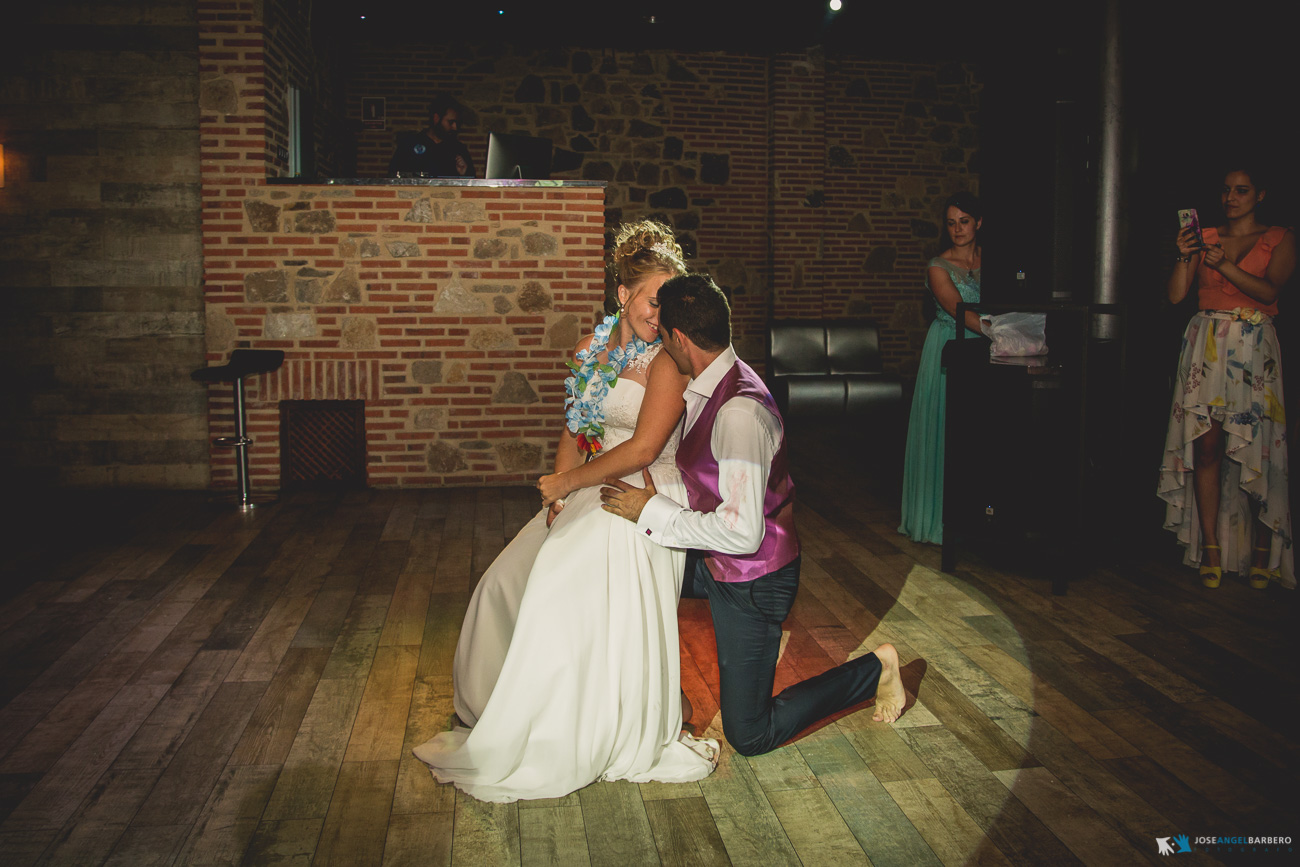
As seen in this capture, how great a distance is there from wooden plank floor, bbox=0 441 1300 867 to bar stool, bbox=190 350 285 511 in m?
0.91

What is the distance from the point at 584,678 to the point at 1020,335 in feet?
8.39

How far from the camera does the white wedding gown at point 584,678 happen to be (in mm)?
2396

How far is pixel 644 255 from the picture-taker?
2.86 metres

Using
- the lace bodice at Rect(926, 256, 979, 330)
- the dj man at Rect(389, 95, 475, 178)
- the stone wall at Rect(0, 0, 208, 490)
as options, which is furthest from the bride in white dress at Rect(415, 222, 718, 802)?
the dj man at Rect(389, 95, 475, 178)

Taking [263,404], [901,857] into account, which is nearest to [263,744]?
[901,857]

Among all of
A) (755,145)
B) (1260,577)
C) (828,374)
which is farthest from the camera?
(755,145)

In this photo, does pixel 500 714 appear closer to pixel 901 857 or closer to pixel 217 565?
pixel 901 857

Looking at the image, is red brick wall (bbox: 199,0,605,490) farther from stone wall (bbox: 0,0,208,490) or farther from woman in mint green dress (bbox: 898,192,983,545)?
woman in mint green dress (bbox: 898,192,983,545)

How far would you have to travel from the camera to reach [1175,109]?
27.5ft

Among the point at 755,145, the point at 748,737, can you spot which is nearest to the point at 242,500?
the point at 748,737

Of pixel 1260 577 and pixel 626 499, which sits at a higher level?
pixel 626 499

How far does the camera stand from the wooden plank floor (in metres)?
2.25

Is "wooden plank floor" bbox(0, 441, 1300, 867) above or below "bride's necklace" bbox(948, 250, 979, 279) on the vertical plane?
below

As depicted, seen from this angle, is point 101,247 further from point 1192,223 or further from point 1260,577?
point 1260,577
